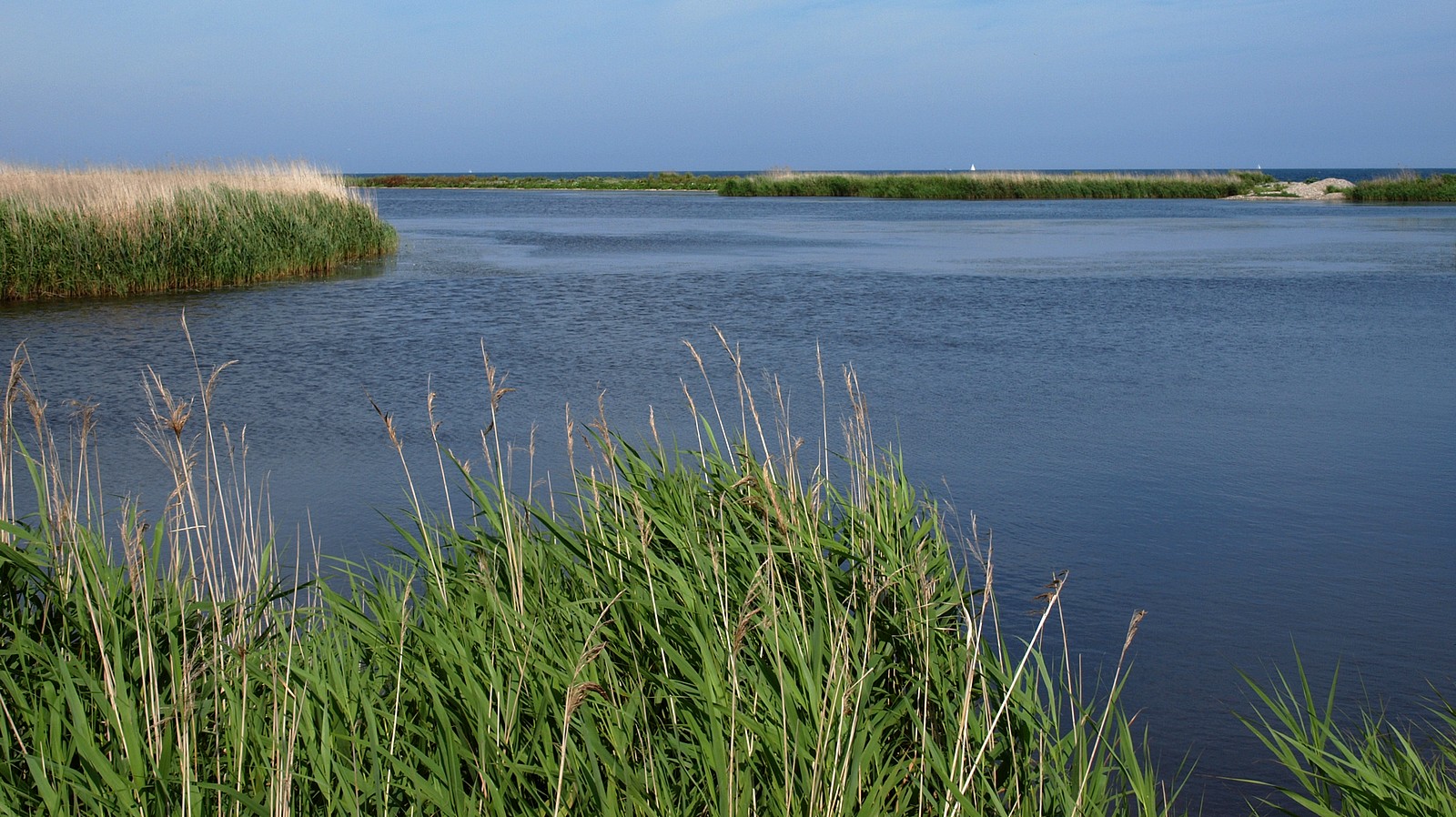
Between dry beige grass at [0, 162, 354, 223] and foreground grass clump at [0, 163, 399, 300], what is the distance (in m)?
0.02

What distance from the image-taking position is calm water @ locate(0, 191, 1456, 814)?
14.2ft

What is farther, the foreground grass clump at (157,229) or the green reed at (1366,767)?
the foreground grass clump at (157,229)

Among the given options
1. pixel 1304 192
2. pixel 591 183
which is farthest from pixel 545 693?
pixel 591 183

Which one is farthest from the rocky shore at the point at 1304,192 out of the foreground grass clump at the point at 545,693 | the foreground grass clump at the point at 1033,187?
the foreground grass clump at the point at 545,693

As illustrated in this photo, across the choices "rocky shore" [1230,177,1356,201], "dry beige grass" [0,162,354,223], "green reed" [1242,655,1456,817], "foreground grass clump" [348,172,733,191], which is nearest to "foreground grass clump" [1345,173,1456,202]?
"rocky shore" [1230,177,1356,201]

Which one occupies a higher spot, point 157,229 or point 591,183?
point 157,229

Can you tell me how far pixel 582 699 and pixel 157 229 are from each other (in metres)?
15.1

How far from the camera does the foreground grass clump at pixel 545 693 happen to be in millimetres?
2447

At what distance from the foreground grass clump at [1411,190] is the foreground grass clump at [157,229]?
1522 inches

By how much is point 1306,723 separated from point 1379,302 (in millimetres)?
12295

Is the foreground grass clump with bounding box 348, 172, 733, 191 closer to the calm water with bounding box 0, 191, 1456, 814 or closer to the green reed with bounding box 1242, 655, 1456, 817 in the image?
the calm water with bounding box 0, 191, 1456, 814

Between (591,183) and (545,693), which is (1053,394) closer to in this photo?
(545,693)

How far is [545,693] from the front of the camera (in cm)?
266

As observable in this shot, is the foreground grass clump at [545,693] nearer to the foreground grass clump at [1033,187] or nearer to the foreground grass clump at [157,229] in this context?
the foreground grass clump at [157,229]
